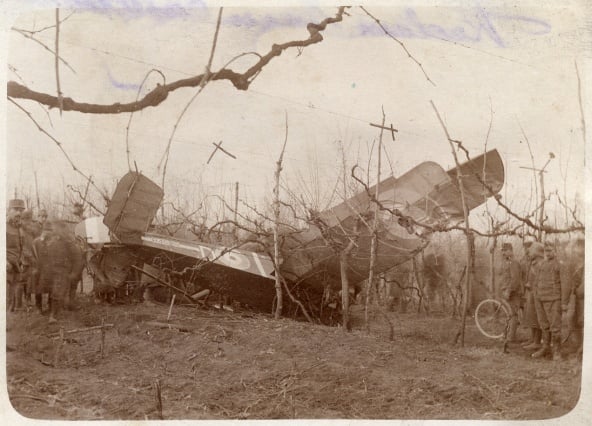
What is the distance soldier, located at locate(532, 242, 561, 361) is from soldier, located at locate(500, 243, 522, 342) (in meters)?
0.16

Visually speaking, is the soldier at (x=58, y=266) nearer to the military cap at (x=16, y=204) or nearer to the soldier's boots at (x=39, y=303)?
the soldier's boots at (x=39, y=303)

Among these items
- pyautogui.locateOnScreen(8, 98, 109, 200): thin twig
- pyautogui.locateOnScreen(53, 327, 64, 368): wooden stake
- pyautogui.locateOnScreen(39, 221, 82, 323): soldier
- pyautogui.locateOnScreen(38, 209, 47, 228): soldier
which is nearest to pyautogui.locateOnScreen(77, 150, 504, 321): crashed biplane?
pyautogui.locateOnScreen(8, 98, 109, 200): thin twig

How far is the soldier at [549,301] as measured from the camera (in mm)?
4156

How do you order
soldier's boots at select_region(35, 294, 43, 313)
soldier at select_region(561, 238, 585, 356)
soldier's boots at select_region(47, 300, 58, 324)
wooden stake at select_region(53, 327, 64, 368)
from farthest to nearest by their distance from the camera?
1. soldier's boots at select_region(47, 300, 58, 324)
2. soldier's boots at select_region(35, 294, 43, 313)
3. wooden stake at select_region(53, 327, 64, 368)
4. soldier at select_region(561, 238, 585, 356)

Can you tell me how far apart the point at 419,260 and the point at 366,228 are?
1.42 meters

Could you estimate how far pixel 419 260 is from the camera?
624 centimetres

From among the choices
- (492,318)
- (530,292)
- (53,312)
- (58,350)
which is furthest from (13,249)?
(530,292)

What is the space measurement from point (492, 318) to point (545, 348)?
45 centimetres

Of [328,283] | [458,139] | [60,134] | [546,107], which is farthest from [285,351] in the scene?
[546,107]

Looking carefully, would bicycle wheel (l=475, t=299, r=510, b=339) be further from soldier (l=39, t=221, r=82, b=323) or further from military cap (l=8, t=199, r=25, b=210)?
military cap (l=8, t=199, r=25, b=210)

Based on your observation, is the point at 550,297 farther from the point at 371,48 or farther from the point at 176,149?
the point at 176,149

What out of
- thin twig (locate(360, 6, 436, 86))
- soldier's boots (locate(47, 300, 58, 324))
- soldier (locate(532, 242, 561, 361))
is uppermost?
thin twig (locate(360, 6, 436, 86))

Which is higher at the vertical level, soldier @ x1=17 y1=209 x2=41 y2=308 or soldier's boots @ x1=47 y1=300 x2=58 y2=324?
soldier @ x1=17 y1=209 x2=41 y2=308

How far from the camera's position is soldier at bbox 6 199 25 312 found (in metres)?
4.16
